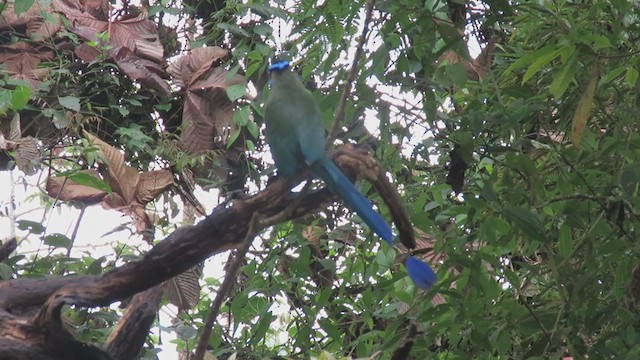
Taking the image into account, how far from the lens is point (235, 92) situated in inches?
128

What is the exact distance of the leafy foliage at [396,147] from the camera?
1928 millimetres

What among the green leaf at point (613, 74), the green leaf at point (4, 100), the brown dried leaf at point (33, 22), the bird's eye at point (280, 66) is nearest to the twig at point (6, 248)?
the bird's eye at point (280, 66)

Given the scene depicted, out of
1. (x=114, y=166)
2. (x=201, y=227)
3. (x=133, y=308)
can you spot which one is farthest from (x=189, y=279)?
(x=201, y=227)

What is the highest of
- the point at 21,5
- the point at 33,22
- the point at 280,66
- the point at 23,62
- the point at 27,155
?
the point at 33,22

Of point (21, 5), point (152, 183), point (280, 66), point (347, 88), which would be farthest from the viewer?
point (152, 183)

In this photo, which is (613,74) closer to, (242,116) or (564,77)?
(564,77)

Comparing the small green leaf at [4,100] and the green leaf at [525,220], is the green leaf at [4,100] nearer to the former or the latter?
the small green leaf at [4,100]

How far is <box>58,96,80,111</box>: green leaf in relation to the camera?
10.5 ft

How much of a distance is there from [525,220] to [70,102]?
6.62 feet

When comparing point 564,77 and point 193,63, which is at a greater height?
point 193,63

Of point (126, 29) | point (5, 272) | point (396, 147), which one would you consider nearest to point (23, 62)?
point (126, 29)

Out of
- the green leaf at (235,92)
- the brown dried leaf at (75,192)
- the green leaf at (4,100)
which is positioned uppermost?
the green leaf at (4,100)

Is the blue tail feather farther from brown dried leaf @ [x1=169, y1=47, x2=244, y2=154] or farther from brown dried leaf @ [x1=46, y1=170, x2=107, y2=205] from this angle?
brown dried leaf @ [x1=169, y1=47, x2=244, y2=154]

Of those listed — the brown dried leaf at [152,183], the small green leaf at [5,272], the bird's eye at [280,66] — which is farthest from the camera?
the brown dried leaf at [152,183]
